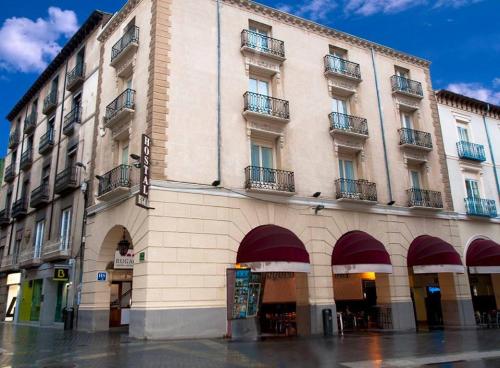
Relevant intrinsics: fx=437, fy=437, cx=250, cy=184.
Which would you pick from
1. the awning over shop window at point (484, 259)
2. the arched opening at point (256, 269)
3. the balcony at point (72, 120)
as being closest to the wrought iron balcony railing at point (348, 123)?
the arched opening at point (256, 269)

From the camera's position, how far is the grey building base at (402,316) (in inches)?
779

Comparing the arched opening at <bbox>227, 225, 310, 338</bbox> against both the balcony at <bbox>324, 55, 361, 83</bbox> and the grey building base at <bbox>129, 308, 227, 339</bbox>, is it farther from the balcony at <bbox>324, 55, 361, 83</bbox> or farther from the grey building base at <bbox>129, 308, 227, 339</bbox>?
the balcony at <bbox>324, 55, 361, 83</bbox>

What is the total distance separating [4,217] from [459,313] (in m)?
29.5

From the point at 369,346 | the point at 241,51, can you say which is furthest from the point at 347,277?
the point at 241,51

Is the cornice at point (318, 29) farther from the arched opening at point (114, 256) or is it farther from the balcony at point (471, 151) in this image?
the arched opening at point (114, 256)

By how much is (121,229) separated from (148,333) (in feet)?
17.7

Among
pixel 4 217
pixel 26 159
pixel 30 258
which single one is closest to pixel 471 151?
pixel 30 258

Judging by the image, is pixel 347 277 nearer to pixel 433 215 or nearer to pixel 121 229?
pixel 433 215

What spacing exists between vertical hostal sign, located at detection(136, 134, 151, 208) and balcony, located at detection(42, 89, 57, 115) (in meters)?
14.4

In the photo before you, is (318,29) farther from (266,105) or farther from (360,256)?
(360,256)

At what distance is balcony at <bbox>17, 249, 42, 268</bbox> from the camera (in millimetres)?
24781

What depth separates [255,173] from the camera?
18.1m

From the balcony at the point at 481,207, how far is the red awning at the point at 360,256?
7.82m

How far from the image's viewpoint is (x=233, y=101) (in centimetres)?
1864
